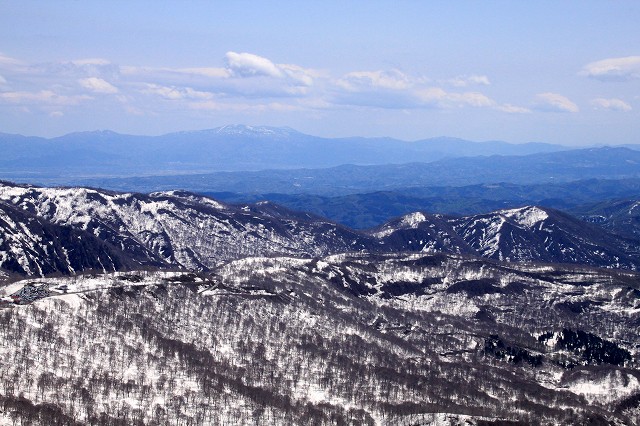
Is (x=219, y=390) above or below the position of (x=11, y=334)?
below

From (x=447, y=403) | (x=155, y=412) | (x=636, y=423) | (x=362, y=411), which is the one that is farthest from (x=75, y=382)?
(x=636, y=423)

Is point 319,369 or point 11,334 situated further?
point 319,369

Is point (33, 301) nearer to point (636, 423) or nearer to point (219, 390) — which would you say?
point (219, 390)

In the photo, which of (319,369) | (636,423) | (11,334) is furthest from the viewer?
(319,369)

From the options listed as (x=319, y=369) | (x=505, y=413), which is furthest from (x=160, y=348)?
(x=505, y=413)

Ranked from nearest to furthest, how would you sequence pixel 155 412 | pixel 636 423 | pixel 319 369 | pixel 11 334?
pixel 155 412
pixel 11 334
pixel 636 423
pixel 319 369

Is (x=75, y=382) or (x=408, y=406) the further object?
(x=408, y=406)

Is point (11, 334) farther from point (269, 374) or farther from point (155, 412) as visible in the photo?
point (269, 374)

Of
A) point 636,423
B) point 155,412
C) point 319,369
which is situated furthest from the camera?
point 319,369

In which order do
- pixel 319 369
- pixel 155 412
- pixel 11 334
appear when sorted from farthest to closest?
1. pixel 319 369
2. pixel 11 334
3. pixel 155 412
